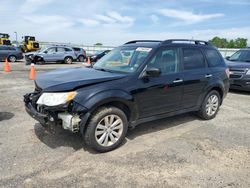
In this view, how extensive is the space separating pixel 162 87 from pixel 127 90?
82cm

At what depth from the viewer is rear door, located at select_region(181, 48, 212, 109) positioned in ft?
17.1

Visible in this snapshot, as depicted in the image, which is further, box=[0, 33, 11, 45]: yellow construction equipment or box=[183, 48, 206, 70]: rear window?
box=[0, 33, 11, 45]: yellow construction equipment

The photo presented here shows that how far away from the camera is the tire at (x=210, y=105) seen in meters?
5.84

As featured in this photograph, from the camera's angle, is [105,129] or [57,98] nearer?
[57,98]

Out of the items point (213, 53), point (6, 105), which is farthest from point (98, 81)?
point (6, 105)

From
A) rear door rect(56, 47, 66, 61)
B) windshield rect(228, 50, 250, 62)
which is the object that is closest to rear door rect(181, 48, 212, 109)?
windshield rect(228, 50, 250, 62)

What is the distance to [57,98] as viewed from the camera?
12.4ft

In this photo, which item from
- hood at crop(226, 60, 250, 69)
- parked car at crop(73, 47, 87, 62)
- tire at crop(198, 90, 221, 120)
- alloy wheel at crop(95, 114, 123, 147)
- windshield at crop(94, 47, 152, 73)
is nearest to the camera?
alloy wheel at crop(95, 114, 123, 147)

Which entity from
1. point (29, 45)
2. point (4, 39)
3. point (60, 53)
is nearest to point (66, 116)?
point (60, 53)

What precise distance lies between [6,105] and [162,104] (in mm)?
4383

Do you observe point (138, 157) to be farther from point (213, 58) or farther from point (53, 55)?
point (53, 55)

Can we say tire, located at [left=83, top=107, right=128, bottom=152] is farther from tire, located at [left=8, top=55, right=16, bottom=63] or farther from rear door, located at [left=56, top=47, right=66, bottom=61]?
tire, located at [left=8, top=55, right=16, bottom=63]

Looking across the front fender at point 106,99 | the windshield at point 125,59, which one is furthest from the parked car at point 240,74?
the front fender at point 106,99

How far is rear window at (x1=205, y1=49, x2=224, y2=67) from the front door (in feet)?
3.74
